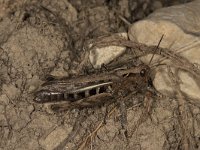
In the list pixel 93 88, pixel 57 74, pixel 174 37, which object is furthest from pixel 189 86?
pixel 57 74

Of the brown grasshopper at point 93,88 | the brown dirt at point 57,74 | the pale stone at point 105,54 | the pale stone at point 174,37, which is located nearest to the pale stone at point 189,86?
the pale stone at point 174,37

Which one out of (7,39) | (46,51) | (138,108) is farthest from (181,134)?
(7,39)

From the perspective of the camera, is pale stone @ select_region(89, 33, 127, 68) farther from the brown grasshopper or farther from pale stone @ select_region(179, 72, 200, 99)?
pale stone @ select_region(179, 72, 200, 99)

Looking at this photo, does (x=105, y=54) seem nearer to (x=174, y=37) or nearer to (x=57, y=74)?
(x=57, y=74)

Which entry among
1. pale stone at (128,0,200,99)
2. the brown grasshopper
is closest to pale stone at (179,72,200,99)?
pale stone at (128,0,200,99)

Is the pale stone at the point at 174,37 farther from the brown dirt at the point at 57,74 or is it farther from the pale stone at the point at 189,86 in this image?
the brown dirt at the point at 57,74

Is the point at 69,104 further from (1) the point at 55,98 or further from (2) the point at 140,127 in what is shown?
(2) the point at 140,127
